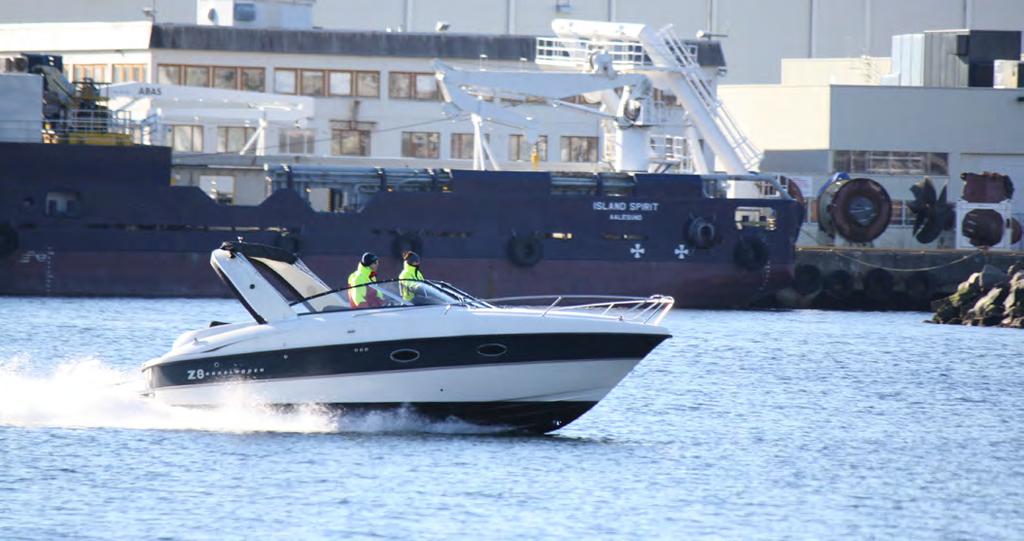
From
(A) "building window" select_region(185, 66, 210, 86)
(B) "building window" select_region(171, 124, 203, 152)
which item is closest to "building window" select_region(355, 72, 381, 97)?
(A) "building window" select_region(185, 66, 210, 86)

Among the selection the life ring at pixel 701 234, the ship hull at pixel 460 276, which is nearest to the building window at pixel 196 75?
→ the ship hull at pixel 460 276

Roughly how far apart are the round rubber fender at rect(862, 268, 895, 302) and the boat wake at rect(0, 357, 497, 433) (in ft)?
91.8

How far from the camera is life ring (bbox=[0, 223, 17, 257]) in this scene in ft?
142

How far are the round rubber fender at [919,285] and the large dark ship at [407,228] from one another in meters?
4.58

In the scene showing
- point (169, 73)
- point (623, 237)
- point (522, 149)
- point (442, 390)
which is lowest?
point (442, 390)

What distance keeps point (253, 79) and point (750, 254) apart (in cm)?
1821

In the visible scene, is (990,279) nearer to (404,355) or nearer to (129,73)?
(129,73)

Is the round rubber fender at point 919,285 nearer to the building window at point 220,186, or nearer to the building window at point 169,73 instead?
the building window at point 220,186

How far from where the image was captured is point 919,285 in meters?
50.3

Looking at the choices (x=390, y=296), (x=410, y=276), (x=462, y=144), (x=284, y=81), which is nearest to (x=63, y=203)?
(x=284, y=81)

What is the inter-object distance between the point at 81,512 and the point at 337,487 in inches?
105

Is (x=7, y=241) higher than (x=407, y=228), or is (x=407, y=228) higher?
(x=407, y=228)

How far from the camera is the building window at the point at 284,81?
56469mm

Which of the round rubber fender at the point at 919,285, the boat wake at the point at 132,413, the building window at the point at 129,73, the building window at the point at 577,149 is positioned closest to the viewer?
the boat wake at the point at 132,413
